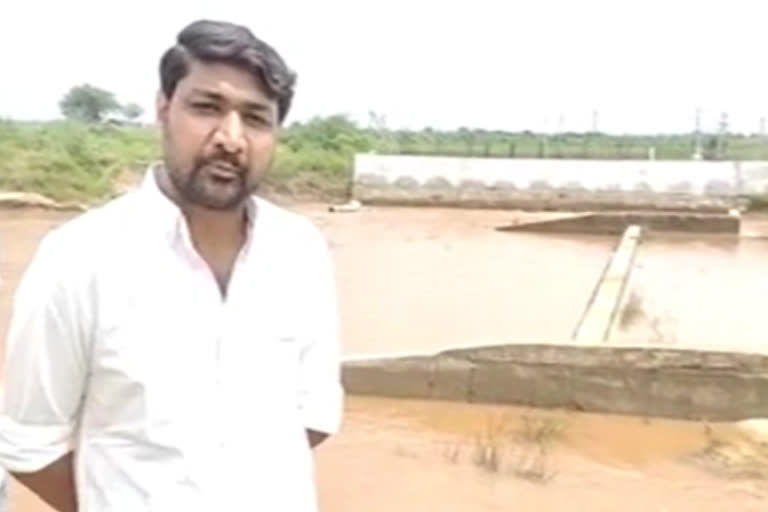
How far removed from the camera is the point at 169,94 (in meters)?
1.65

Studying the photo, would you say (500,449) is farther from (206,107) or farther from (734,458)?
(206,107)

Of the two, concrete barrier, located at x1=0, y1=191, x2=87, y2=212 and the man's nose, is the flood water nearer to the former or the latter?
the man's nose

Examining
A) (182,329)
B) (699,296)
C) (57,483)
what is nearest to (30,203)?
(699,296)

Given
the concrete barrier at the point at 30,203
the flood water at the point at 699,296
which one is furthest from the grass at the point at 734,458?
the concrete barrier at the point at 30,203

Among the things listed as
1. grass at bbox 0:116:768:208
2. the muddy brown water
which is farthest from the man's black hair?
grass at bbox 0:116:768:208

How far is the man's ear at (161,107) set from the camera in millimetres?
1645

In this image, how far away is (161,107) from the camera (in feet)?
5.45

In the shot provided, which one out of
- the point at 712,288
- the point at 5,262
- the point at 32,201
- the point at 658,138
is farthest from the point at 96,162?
the point at 658,138

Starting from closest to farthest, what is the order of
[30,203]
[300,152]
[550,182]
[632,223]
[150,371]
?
[150,371] < [632,223] < [30,203] < [550,182] < [300,152]

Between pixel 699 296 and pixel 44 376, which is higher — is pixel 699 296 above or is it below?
below

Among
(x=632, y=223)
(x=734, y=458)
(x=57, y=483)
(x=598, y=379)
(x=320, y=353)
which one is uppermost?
(x=320, y=353)

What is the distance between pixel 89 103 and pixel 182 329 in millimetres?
60784

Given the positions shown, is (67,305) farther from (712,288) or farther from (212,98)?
(712,288)

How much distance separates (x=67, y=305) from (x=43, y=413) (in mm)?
152
